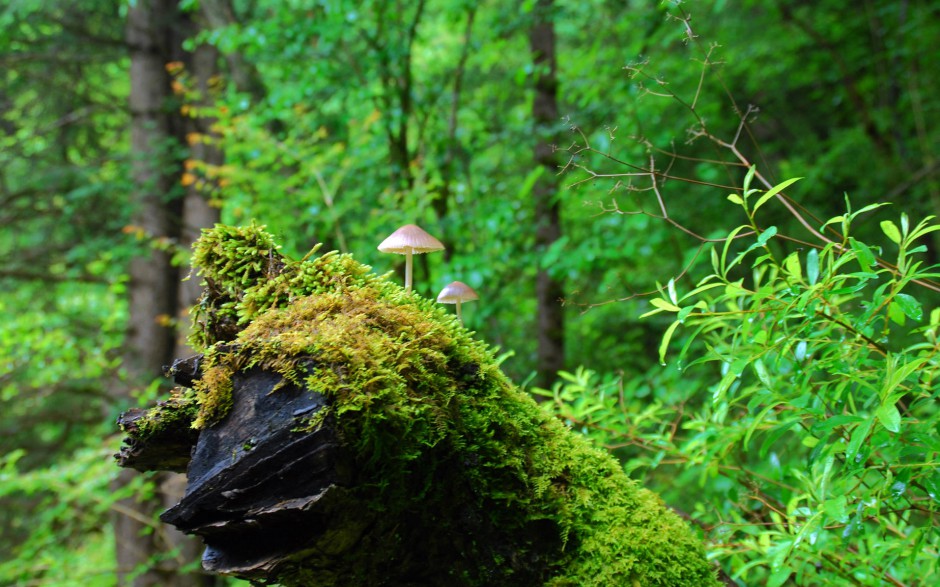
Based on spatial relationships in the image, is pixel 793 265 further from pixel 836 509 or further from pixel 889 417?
pixel 836 509

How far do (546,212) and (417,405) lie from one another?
4.47 m

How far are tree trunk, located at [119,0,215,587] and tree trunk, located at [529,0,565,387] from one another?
15.5ft

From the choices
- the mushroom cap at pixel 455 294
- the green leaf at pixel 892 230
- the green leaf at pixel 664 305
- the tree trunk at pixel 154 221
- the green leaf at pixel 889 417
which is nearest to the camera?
the green leaf at pixel 889 417

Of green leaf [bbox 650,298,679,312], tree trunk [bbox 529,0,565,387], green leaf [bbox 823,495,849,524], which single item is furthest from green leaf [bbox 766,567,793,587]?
tree trunk [bbox 529,0,565,387]

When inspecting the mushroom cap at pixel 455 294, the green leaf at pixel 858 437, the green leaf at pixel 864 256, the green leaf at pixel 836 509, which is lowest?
the green leaf at pixel 836 509

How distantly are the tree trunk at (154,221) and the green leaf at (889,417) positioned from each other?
8.09 meters

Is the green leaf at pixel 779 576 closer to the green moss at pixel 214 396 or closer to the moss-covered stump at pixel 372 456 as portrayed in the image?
the moss-covered stump at pixel 372 456

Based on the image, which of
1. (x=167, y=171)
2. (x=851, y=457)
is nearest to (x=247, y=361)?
(x=851, y=457)

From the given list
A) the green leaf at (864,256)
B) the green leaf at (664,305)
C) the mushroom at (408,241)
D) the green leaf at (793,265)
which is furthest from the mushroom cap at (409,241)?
the green leaf at (864,256)

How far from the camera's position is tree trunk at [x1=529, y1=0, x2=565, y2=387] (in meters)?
5.79

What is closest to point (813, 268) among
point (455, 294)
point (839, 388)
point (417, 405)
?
point (839, 388)

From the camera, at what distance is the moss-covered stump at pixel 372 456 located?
4.60ft

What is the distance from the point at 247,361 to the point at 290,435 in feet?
0.89

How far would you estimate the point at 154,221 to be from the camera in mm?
8578
